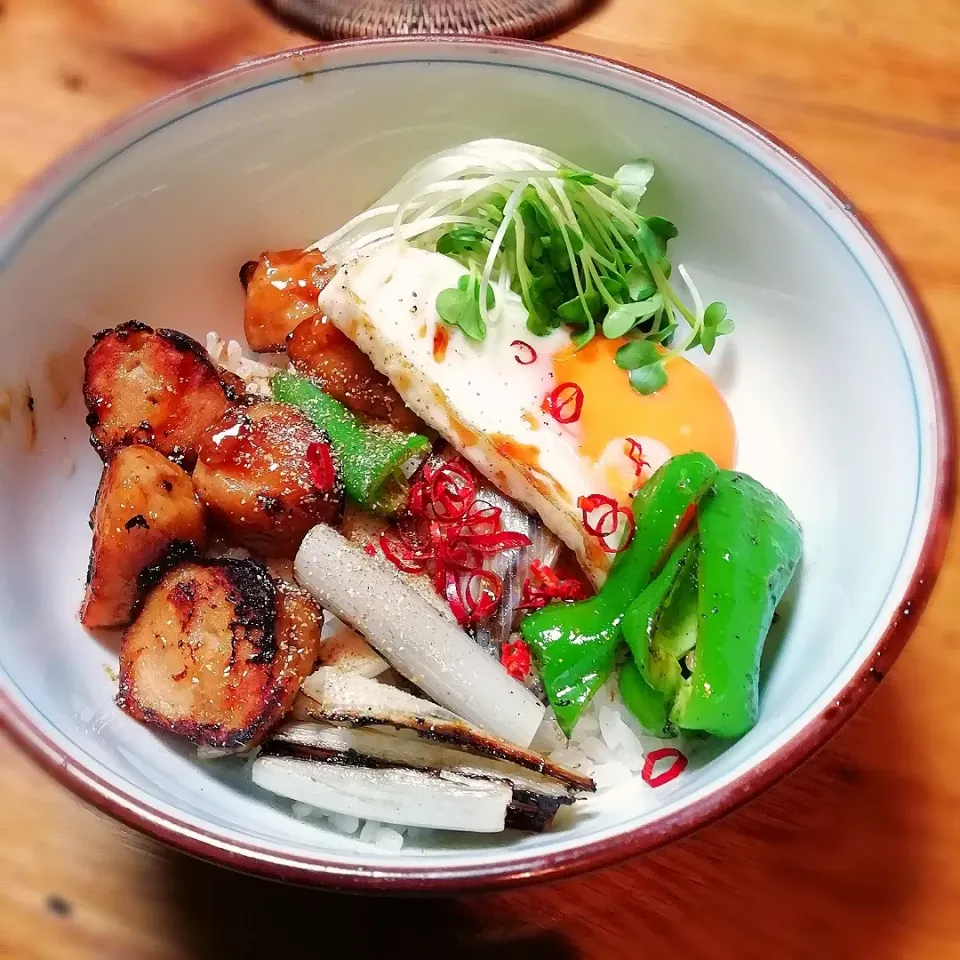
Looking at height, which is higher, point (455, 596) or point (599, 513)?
point (599, 513)

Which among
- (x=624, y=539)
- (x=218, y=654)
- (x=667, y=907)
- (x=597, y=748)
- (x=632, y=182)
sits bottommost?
(x=667, y=907)

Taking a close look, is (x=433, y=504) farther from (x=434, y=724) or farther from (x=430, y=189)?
(x=430, y=189)

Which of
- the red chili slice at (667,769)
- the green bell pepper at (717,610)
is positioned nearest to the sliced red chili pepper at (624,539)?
the green bell pepper at (717,610)

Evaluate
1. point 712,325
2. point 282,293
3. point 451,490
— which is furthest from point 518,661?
point 282,293

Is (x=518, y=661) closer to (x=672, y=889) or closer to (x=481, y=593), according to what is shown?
(x=481, y=593)

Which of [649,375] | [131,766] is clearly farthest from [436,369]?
[131,766]

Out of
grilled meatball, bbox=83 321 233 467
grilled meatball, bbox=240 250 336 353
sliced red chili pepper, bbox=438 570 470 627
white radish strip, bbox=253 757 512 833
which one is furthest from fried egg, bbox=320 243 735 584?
white radish strip, bbox=253 757 512 833
